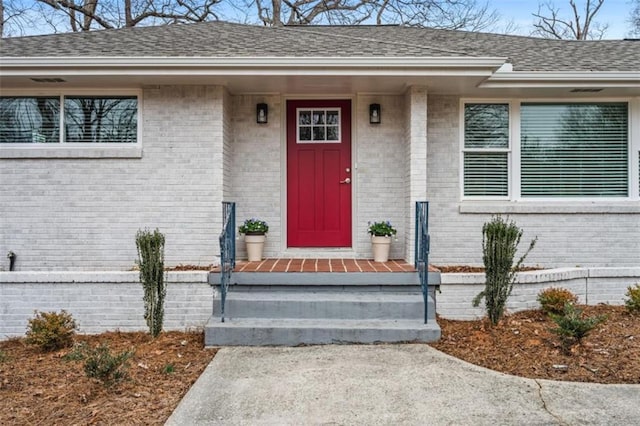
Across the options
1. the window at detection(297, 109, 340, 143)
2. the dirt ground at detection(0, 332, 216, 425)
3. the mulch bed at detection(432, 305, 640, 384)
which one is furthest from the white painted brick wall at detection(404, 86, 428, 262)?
the dirt ground at detection(0, 332, 216, 425)

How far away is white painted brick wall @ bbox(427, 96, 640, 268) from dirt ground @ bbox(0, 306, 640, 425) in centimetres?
123

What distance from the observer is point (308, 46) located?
616 cm

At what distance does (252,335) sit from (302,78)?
3.05 meters

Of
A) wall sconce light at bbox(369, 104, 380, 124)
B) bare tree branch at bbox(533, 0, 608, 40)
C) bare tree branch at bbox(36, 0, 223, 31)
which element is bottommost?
wall sconce light at bbox(369, 104, 380, 124)

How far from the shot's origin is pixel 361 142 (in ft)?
21.6

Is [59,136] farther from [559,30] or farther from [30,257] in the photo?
[559,30]

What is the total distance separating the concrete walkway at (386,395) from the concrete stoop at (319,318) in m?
0.41

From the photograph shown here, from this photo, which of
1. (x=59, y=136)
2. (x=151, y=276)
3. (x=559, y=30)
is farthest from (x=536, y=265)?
(x=559, y=30)

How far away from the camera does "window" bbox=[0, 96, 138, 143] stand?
6215 millimetres

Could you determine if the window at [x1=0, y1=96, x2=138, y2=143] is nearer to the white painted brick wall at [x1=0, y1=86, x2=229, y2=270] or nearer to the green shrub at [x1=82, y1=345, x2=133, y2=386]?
the white painted brick wall at [x1=0, y1=86, x2=229, y2=270]

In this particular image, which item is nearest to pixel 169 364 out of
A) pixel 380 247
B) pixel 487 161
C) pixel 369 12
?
pixel 380 247

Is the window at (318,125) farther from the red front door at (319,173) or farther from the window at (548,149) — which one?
the window at (548,149)

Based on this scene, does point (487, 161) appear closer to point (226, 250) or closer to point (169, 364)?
point (226, 250)

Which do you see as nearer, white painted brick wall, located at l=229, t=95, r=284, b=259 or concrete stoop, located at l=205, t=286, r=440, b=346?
concrete stoop, located at l=205, t=286, r=440, b=346
